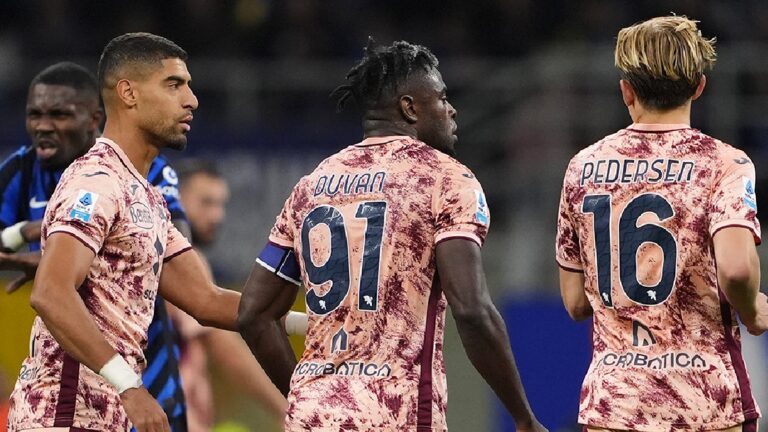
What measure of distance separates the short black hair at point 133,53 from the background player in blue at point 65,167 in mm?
1375

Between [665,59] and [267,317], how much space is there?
1.89 metres

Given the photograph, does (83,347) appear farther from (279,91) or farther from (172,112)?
(279,91)

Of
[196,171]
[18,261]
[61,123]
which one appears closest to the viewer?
[18,261]

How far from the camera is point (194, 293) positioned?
6.69 metres

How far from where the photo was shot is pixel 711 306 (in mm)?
5578

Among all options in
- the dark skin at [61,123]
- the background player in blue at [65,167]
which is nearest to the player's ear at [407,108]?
the background player in blue at [65,167]

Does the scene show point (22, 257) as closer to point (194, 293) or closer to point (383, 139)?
point (194, 293)

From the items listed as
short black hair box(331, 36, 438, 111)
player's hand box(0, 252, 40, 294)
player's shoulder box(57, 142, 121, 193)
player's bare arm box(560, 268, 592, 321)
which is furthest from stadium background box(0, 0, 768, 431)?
short black hair box(331, 36, 438, 111)

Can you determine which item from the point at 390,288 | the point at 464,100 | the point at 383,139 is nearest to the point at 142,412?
the point at 390,288

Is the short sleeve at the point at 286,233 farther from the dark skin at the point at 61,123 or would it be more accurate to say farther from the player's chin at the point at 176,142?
the dark skin at the point at 61,123

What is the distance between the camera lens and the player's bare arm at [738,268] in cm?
535

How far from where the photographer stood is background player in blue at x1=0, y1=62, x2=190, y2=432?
25.7 ft

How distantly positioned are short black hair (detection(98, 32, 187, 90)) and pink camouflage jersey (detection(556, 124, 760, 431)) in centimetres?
199

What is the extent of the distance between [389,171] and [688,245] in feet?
3.83
